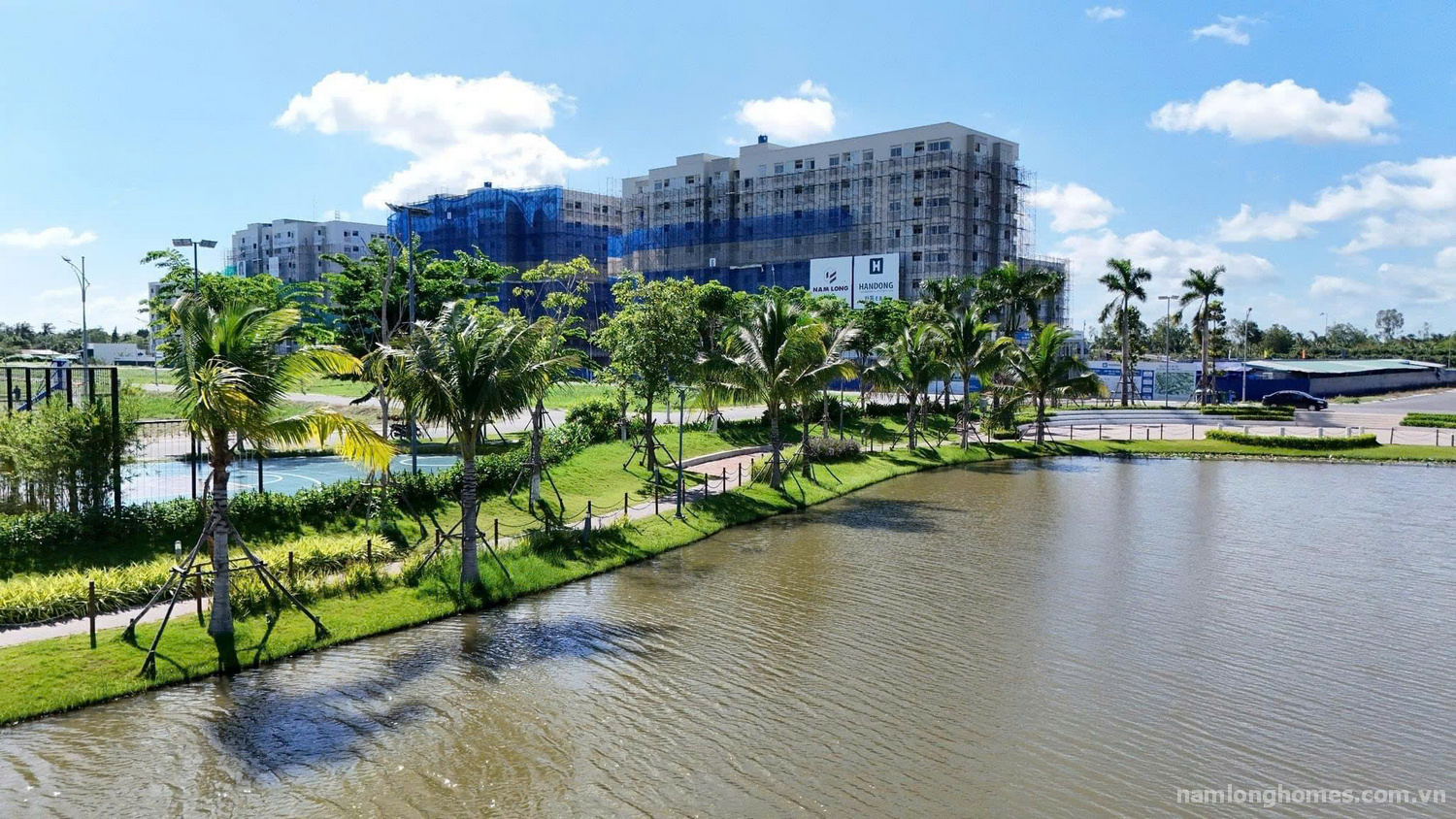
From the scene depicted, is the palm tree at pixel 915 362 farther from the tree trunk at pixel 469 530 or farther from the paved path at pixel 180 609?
the tree trunk at pixel 469 530

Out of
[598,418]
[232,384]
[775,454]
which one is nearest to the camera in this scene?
[232,384]

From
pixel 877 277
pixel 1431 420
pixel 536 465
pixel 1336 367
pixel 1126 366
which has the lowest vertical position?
pixel 1431 420

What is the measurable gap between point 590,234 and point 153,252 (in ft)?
246

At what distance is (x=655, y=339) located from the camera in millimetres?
30172

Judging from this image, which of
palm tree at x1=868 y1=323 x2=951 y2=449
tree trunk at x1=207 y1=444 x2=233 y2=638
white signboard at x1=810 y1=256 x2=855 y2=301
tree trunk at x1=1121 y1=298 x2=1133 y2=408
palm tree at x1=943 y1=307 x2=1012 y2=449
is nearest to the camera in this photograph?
tree trunk at x1=207 y1=444 x2=233 y2=638

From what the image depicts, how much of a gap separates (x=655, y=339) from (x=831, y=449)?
1354cm

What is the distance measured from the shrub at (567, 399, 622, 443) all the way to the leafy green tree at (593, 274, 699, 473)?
6133 millimetres

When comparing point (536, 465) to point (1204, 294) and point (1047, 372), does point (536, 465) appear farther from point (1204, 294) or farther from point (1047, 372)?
point (1204, 294)

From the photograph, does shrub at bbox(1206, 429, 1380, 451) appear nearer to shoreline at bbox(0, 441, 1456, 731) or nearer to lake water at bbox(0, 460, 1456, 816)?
lake water at bbox(0, 460, 1456, 816)

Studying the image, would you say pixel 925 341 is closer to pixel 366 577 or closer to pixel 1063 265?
pixel 366 577

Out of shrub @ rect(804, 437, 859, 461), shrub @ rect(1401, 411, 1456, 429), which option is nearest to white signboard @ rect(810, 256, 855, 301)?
shrub @ rect(1401, 411, 1456, 429)

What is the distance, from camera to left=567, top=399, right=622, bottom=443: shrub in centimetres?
3747

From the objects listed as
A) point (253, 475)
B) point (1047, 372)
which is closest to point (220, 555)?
point (253, 475)

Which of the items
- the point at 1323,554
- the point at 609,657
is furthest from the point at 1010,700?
the point at 1323,554
